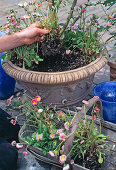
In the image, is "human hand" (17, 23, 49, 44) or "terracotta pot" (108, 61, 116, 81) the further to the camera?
"terracotta pot" (108, 61, 116, 81)

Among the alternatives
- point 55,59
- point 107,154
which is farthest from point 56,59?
point 107,154

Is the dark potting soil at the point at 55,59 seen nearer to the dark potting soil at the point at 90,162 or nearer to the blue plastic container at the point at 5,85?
the blue plastic container at the point at 5,85

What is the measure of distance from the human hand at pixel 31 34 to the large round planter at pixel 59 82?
0.24 metres

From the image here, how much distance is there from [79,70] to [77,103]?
1.27ft

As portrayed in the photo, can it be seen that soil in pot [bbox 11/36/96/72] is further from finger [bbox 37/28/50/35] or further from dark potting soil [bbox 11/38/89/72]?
finger [bbox 37/28/50/35]

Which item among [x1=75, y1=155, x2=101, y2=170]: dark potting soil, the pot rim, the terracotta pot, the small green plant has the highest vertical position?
the small green plant

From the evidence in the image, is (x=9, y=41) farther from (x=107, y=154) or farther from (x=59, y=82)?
(x=107, y=154)

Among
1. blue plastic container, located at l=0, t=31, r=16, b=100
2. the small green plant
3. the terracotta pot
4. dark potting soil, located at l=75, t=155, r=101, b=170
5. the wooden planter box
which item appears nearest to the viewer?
the wooden planter box

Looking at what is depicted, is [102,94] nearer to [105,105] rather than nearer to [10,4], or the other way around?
[105,105]

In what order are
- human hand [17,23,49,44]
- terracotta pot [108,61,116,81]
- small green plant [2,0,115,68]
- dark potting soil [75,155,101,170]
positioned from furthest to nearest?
terracotta pot [108,61,116,81], small green plant [2,0,115,68], human hand [17,23,49,44], dark potting soil [75,155,101,170]

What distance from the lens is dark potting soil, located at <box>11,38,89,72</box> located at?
1898 millimetres

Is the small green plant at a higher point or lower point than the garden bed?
higher

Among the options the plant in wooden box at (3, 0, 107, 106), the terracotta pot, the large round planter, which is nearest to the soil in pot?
the plant in wooden box at (3, 0, 107, 106)

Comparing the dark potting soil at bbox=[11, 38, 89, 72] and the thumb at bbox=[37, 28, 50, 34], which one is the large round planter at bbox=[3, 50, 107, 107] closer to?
the dark potting soil at bbox=[11, 38, 89, 72]
